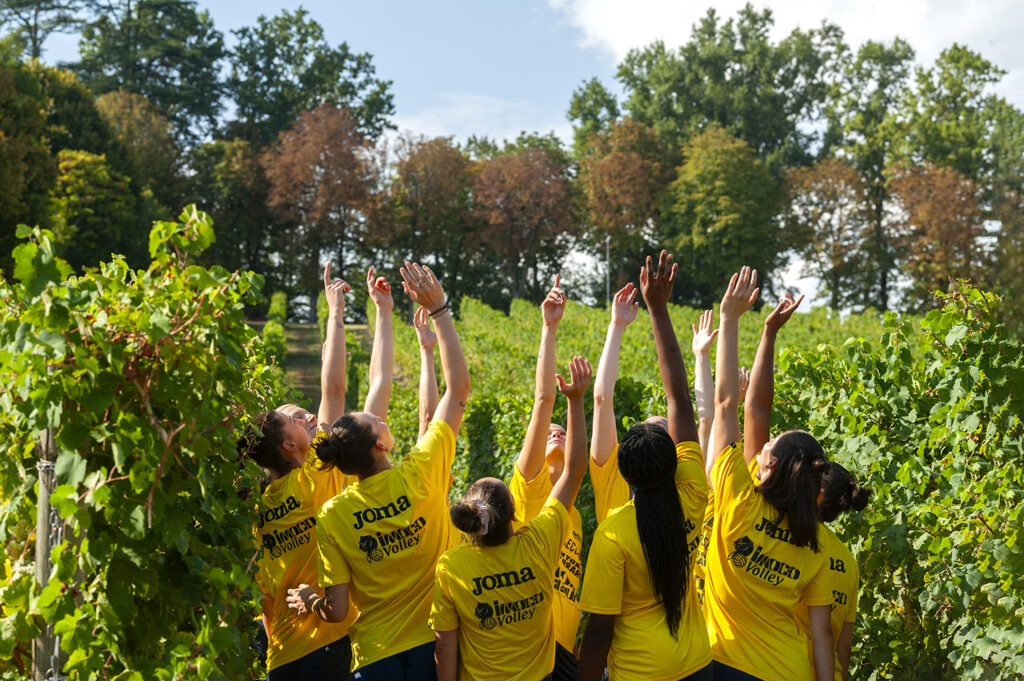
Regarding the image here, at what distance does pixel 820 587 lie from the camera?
3564 mm

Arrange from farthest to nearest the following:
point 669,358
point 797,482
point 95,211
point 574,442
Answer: point 95,211 < point 574,442 < point 669,358 < point 797,482

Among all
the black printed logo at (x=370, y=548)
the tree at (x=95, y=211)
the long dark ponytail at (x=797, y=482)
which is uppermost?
the tree at (x=95, y=211)

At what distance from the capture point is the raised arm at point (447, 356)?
3943 millimetres

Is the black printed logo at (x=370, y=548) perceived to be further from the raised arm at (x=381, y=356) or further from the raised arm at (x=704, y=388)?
the raised arm at (x=704, y=388)

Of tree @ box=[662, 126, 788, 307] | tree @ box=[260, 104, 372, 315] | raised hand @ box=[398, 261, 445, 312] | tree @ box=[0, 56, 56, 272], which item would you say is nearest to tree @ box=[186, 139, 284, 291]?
tree @ box=[260, 104, 372, 315]

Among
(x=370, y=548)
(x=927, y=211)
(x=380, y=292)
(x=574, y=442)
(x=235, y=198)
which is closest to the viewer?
(x=370, y=548)

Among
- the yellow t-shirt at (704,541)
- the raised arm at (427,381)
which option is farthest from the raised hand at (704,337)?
the raised arm at (427,381)

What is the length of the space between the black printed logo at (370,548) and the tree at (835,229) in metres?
48.7

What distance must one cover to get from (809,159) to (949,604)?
5933cm

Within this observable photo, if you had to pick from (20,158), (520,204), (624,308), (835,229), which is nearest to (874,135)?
(835,229)

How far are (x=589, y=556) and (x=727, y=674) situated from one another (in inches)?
28.8

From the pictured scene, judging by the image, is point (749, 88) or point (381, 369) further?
point (749, 88)

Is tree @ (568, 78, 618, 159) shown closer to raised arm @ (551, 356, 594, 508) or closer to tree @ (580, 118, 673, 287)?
tree @ (580, 118, 673, 287)

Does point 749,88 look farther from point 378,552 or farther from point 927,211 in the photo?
point 378,552
